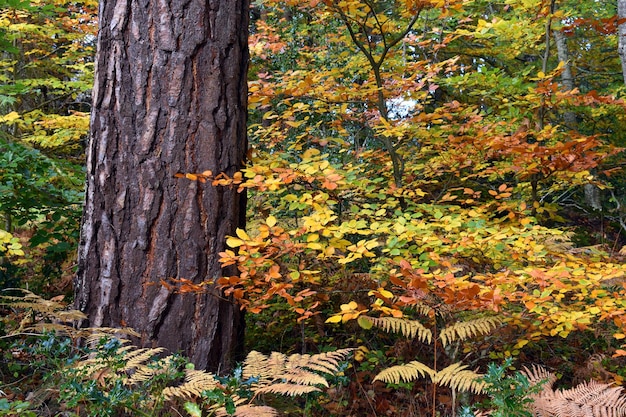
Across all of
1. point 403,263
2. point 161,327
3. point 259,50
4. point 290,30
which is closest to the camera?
point 403,263

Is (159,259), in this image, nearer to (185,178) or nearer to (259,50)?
(185,178)

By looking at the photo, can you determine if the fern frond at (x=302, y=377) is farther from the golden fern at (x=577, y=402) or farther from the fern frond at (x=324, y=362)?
the golden fern at (x=577, y=402)

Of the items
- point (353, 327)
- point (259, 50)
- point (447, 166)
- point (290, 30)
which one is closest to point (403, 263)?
point (353, 327)

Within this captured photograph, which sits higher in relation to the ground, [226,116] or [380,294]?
[226,116]

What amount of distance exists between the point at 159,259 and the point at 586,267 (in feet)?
7.54

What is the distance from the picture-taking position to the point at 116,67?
103 inches

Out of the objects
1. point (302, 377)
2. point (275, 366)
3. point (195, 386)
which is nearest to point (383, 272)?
point (275, 366)

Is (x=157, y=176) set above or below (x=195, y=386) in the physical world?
above

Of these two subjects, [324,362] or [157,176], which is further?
[157,176]

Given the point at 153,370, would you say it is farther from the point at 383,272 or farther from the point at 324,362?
the point at 383,272

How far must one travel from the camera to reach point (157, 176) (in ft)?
8.39

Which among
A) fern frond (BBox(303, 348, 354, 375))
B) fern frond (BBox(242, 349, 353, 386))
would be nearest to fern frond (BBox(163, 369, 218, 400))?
fern frond (BBox(242, 349, 353, 386))

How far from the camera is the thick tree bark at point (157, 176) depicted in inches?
100.0

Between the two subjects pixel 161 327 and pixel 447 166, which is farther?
pixel 447 166
